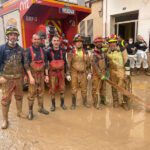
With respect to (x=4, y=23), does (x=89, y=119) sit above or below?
below

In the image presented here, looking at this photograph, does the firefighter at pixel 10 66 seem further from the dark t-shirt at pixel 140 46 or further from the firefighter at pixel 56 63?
the dark t-shirt at pixel 140 46

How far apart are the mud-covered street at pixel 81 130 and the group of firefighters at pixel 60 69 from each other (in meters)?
0.20

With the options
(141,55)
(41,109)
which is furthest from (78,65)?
(141,55)

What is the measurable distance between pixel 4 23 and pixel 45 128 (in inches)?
143

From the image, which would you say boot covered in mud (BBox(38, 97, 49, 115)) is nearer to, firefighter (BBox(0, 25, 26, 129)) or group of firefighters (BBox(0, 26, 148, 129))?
group of firefighters (BBox(0, 26, 148, 129))

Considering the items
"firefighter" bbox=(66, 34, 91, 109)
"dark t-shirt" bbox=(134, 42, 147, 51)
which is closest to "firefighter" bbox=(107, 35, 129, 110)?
"firefighter" bbox=(66, 34, 91, 109)

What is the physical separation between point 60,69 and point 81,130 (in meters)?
1.44

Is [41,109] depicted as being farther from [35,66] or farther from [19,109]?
[35,66]

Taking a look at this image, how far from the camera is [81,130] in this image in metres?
2.76

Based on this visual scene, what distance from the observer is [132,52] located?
7645 millimetres

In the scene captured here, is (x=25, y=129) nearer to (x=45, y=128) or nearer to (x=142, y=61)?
(x=45, y=128)

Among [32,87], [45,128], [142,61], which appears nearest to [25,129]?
[45,128]

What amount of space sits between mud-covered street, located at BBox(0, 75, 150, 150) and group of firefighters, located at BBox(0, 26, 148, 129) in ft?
0.67

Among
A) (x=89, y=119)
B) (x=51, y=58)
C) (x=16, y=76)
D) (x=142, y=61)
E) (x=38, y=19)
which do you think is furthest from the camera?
(x=142, y=61)
